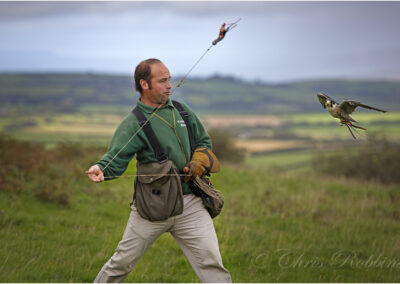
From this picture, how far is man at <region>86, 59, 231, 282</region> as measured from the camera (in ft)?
15.8

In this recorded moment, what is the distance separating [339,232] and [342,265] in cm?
212

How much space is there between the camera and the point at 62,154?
17.2 meters

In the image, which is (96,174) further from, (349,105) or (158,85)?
(349,105)

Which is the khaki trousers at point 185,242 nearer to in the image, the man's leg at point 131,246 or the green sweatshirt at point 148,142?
the man's leg at point 131,246

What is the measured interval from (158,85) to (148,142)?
611mm

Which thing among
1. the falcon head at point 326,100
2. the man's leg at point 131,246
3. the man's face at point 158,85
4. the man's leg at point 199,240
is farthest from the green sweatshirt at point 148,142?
the falcon head at point 326,100

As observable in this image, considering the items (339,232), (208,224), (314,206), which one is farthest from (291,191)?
(208,224)

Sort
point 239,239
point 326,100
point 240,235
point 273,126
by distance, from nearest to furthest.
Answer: point 326,100, point 239,239, point 240,235, point 273,126

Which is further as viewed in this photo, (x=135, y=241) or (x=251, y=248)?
(x=251, y=248)

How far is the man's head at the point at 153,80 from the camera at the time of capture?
4.84 m

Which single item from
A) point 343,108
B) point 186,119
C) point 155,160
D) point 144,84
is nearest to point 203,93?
point 186,119

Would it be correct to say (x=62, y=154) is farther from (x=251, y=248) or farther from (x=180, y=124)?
(x=180, y=124)

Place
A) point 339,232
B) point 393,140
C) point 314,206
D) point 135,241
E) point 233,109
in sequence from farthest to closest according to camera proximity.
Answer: point 233,109, point 393,140, point 314,206, point 339,232, point 135,241

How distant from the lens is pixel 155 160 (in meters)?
4.80
